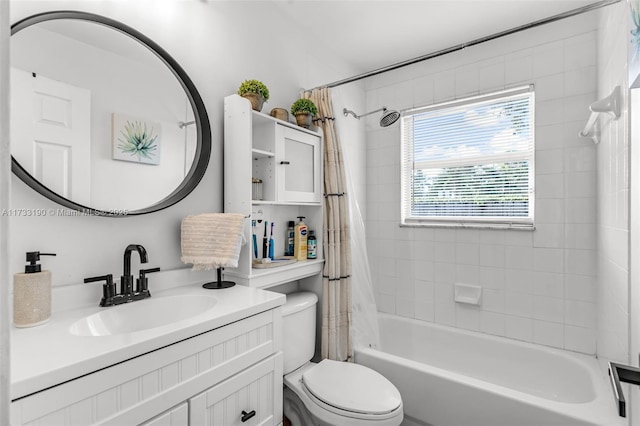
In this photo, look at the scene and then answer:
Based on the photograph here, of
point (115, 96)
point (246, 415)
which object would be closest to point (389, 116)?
point (115, 96)

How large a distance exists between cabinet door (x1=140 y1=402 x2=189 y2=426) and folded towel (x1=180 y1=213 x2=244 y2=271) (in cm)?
56

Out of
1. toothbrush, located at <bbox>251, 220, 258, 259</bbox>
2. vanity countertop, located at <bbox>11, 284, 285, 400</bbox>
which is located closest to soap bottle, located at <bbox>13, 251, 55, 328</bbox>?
vanity countertop, located at <bbox>11, 284, 285, 400</bbox>

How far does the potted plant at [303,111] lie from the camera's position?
74.0 inches

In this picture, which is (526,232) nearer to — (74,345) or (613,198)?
(613,198)

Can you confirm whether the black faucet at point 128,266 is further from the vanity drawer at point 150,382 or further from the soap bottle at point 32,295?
the vanity drawer at point 150,382

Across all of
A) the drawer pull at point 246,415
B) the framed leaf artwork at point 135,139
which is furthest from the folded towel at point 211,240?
the drawer pull at point 246,415

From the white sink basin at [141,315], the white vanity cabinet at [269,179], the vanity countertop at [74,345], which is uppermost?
the white vanity cabinet at [269,179]

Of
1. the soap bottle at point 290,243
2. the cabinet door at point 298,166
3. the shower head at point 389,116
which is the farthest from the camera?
the shower head at point 389,116

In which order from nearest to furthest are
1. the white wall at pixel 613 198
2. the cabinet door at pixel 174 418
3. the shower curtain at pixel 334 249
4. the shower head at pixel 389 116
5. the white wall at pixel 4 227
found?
1. the white wall at pixel 4 227
2. the cabinet door at pixel 174 418
3. the white wall at pixel 613 198
4. the shower curtain at pixel 334 249
5. the shower head at pixel 389 116

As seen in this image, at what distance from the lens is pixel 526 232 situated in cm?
216

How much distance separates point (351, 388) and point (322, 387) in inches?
5.3

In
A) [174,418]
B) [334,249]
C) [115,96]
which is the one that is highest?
[115,96]

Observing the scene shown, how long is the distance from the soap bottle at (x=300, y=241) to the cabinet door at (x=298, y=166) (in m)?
0.16

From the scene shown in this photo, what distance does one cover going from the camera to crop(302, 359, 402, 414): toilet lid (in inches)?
→ 54.1
